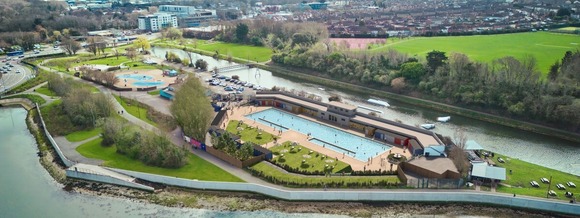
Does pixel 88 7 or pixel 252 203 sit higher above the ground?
pixel 88 7

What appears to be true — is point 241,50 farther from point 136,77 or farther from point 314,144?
point 314,144

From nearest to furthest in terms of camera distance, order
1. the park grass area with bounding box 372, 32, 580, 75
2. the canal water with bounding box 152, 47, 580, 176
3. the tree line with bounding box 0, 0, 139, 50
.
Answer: the canal water with bounding box 152, 47, 580, 176
the park grass area with bounding box 372, 32, 580, 75
the tree line with bounding box 0, 0, 139, 50

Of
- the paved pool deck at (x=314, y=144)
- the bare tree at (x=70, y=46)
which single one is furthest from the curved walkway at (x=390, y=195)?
the bare tree at (x=70, y=46)

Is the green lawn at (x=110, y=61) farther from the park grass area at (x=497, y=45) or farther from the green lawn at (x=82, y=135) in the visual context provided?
the park grass area at (x=497, y=45)

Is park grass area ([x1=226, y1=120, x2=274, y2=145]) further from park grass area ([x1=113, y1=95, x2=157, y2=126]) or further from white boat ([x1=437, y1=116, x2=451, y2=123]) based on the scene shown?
white boat ([x1=437, y1=116, x2=451, y2=123])

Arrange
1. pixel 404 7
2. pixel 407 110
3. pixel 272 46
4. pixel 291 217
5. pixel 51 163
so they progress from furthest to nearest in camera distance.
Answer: pixel 404 7 < pixel 272 46 < pixel 407 110 < pixel 51 163 < pixel 291 217

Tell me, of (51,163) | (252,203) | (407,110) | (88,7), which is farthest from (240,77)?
(88,7)

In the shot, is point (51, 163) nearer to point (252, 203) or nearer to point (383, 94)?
point (252, 203)

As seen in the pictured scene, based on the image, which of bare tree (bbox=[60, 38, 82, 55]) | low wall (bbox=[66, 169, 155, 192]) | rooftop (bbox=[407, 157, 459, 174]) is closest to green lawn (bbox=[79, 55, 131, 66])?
bare tree (bbox=[60, 38, 82, 55])
